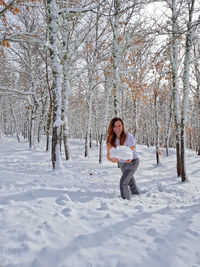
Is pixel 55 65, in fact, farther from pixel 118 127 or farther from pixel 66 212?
pixel 66 212

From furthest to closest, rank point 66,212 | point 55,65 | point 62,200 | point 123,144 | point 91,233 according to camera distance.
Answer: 1. point 55,65
2. point 123,144
3. point 62,200
4. point 66,212
5. point 91,233

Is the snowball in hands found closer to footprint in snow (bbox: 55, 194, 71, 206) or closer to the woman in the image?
the woman

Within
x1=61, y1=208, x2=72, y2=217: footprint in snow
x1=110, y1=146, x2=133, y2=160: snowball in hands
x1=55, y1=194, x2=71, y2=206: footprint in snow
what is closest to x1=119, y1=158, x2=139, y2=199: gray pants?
x1=110, y1=146, x2=133, y2=160: snowball in hands

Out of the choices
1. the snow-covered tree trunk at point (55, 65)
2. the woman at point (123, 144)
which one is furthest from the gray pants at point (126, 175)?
the snow-covered tree trunk at point (55, 65)

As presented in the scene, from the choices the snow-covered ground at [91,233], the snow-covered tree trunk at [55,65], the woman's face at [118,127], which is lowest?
the snow-covered ground at [91,233]

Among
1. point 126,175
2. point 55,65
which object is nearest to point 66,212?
point 126,175

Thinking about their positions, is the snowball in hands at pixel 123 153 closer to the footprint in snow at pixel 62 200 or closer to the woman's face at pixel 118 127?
the woman's face at pixel 118 127

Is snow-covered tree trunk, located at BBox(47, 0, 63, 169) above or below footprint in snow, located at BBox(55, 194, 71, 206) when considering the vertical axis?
above

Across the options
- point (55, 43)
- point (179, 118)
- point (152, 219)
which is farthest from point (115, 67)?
point (152, 219)

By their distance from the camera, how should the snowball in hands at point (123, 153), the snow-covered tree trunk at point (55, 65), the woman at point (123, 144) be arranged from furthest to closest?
1. the snow-covered tree trunk at point (55, 65)
2. the woman at point (123, 144)
3. the snowball in hands at point (123, 153)

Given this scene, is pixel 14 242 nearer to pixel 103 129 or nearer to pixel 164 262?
pixel 164 262

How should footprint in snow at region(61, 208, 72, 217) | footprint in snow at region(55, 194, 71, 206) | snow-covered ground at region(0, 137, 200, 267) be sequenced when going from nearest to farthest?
snow-covered ground at region(0, 137, 200, 267)
footprint in snow at region(61, 208, 72, 217)
footprint in snow at region(55, 194, 71, 206)

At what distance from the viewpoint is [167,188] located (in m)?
5.82


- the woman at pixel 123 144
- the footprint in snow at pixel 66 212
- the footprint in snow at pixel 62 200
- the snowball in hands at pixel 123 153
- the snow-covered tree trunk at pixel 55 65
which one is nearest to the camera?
the footprint in snow at pixel 66 212
